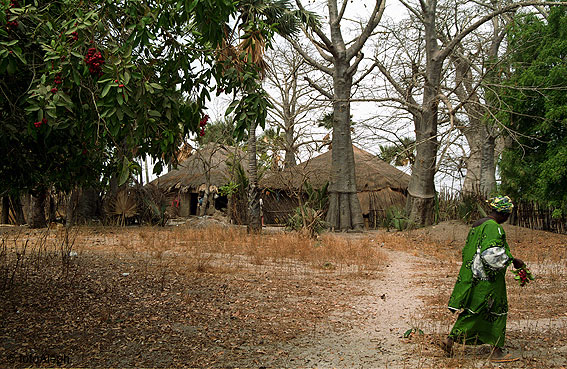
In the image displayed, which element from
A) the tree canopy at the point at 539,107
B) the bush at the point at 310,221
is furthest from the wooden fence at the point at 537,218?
the bush at the point at 310,221

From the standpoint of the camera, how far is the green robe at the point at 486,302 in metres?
4.45

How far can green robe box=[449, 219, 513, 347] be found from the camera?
14.6 feet

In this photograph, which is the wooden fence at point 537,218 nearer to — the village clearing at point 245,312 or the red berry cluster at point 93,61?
the village clearing at point 245,312

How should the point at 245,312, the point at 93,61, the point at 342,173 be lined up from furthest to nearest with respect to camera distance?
the point at 342,173
the point at 245,312
the point at 93,61

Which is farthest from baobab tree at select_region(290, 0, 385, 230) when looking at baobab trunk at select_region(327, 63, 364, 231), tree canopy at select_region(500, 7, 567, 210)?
tree canopy at select_region(500, 7, 567, 210)

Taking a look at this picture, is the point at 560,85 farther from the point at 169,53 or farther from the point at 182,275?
the point at 169,53

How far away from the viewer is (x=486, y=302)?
446 centimetres

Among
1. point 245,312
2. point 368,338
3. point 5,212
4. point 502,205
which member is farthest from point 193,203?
point 502,205

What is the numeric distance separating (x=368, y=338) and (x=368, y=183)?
66.8 feet

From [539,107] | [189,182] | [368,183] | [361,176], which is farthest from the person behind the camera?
[189,182]

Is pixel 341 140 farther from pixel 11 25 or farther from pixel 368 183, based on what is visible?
pixel 11 25

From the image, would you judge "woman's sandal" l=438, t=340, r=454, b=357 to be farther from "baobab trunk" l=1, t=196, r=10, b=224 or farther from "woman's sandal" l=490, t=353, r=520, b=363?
"baobab trunk" l=1, t=196, r=10, b=224

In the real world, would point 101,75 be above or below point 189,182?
below

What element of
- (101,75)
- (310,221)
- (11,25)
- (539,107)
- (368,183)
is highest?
(539,107)
